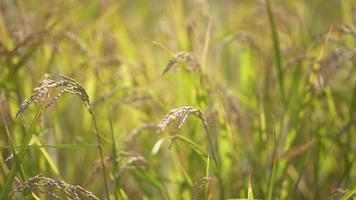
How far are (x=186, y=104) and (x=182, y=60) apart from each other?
2.39ft

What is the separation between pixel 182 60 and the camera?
173 centimetres

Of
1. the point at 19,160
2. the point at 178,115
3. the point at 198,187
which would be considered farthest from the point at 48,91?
the point at 198,187

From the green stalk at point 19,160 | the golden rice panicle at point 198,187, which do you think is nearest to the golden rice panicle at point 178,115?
the golden rice panicle at point 198,187

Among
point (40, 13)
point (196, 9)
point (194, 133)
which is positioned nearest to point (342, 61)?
point (194, 133)

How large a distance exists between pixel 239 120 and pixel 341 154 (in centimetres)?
42

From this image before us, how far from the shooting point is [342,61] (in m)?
1.78

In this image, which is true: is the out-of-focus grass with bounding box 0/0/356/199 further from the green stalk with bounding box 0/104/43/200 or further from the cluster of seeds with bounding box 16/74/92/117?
the cluster of seeds with bounding box 16/74/92/117

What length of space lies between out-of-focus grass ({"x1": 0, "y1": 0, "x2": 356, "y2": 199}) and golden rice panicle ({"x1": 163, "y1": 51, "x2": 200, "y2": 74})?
1 centimetres

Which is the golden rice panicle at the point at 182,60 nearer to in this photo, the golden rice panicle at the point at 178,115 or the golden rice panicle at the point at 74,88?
the golden rice panicle at the point at 178,115

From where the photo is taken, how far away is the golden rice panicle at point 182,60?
1.62 metres

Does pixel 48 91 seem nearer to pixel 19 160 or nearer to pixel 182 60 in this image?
pixel 19 160

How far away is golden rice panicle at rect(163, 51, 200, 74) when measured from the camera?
162 cm

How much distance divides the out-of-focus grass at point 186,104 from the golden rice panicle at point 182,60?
0.04 ft

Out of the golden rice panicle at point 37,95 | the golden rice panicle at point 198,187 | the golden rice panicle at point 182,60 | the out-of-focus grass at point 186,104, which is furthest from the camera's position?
the out-of-focus grass at point 186,104
